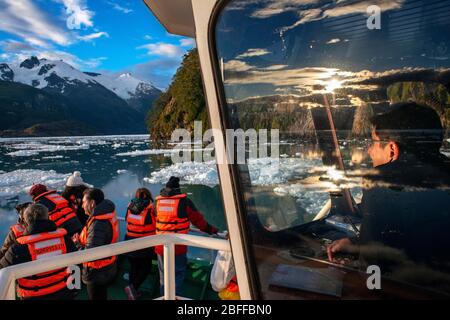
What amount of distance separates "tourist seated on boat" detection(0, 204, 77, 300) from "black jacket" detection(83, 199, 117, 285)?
0.24 metres

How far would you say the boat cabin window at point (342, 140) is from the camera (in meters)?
0.72

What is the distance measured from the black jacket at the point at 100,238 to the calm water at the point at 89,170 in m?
14.4

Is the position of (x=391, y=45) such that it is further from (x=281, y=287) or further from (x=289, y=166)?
(x=281, y=287)

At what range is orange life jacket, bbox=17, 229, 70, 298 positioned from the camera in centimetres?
229

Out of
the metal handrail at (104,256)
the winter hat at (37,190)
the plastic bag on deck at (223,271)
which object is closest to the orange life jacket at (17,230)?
the winter hat at (37,190)

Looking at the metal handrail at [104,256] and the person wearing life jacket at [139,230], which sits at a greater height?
A: the metal handrail at [104,256]

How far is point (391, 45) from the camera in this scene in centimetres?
74

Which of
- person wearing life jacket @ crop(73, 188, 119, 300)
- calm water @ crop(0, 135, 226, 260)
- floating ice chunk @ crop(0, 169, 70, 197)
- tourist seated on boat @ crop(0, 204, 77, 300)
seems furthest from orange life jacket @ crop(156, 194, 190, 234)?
floating ice chunk @ crop(0, 169, 70, 197)

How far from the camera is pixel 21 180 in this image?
37469 mm

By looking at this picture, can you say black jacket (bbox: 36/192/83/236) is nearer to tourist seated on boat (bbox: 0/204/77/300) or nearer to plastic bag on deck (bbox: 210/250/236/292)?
tourist seated on boat (bbox: 0/204/77/300)

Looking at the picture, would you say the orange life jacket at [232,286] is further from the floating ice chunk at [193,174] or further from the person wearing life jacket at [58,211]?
the floating ice chunk at [193,174]

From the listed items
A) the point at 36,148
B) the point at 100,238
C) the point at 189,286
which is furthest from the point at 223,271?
the point at 36,148

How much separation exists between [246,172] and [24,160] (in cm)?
5971

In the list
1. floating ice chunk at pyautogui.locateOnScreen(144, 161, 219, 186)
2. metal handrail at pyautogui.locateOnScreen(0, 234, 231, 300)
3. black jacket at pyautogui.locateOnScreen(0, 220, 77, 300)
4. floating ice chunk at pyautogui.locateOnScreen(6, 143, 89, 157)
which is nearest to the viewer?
metal handrail at pyautogui.locateOnScreen(0, 234, 231, 300)
